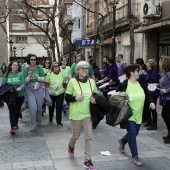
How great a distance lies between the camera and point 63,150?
254 inches

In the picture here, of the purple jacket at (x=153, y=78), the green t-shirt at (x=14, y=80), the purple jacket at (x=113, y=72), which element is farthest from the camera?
the purple jacket at (x=113, y=72)

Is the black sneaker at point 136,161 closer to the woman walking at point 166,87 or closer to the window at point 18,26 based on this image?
the woman walking at point 166,87

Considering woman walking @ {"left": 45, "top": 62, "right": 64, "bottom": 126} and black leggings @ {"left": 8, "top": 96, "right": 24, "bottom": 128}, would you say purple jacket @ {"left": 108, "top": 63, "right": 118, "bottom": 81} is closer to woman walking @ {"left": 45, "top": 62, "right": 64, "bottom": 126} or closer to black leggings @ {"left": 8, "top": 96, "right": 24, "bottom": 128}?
woman walking @ {"left": 45, "top": 62, "right": 64, "bottom": 126}

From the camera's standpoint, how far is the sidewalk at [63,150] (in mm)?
5523

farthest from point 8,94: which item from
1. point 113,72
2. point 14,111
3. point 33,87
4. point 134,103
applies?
point 113,72

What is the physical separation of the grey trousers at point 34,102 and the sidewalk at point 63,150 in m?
0.36

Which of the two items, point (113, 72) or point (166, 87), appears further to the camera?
point (113, 72)

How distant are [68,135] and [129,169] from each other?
2679 mm

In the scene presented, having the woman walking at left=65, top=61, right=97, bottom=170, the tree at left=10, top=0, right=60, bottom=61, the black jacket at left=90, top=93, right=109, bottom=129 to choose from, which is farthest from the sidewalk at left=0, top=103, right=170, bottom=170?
the tree at left=10, top=0, right=60, bottom=61

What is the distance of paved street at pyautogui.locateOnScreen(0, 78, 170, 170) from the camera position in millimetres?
5523

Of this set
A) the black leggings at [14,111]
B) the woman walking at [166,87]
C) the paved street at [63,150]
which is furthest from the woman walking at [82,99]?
the black leggings at [14,111]

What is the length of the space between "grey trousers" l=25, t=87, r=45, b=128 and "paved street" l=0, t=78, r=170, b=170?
0.37 metres

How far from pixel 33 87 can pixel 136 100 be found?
132 inches

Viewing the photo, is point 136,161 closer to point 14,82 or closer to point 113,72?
point 14,82
